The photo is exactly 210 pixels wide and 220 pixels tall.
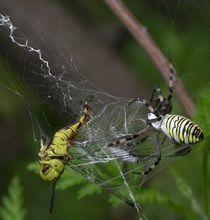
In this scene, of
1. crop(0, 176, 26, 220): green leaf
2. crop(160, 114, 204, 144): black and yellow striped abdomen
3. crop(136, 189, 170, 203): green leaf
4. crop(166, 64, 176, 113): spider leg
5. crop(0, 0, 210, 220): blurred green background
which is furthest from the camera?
crop(0, 0, 210, 220): blurred green background

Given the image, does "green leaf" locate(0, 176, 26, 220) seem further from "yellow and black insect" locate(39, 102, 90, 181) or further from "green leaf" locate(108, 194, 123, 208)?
"yellow and black insect" locate(39, 102, 90, 181)

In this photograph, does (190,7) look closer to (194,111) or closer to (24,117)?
(194,111)

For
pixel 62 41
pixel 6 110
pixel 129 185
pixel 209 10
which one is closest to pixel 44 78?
pixel 62 41

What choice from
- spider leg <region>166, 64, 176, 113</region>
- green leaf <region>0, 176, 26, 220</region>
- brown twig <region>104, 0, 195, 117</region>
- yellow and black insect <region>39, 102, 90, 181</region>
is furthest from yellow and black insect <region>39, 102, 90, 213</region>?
green leaf <region>0, 176, 26, 220</region>

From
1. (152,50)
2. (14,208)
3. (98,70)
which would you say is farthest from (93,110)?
(98,70)

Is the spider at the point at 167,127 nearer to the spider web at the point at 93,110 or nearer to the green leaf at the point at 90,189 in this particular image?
the spider web at the point at 93,110
